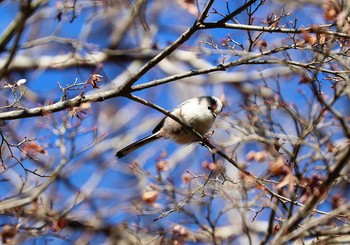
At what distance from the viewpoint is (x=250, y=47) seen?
3.91 metres

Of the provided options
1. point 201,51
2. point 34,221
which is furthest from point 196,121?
point 34,221

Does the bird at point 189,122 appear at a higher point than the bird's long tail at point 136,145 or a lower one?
higher

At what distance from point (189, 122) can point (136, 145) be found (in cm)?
65

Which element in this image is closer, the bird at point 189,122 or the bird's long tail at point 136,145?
the bird's long tail at point 136,145

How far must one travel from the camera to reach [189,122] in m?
5.61

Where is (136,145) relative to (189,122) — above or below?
below

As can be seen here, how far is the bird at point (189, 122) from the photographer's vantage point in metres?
5.60

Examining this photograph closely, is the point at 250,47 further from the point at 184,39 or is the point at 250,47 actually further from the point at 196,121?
the point at 196,121

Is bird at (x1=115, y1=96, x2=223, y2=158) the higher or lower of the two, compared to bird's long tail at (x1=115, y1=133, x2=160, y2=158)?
higher

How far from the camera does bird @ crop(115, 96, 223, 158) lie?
5.60 metres

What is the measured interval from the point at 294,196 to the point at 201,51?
117 inches

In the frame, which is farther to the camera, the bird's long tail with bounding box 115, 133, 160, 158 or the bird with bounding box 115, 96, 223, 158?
the bird with bounding box 115, 96, 223, 158

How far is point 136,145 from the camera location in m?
5.53

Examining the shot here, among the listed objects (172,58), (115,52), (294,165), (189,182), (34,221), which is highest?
(172,58)
